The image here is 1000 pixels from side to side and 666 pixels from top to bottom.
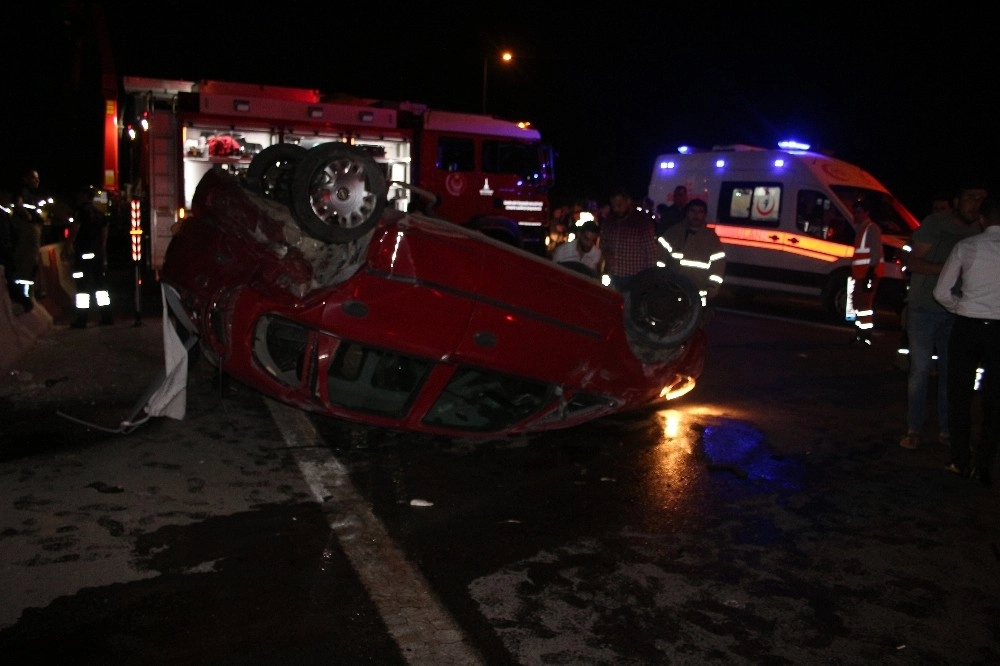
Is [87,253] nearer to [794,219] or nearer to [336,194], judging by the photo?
[336,194]

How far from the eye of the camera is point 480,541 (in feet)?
14.5

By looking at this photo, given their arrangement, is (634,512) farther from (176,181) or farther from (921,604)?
(176,181)

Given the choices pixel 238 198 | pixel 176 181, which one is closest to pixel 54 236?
pixel 176 181

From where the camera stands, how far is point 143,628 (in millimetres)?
3424

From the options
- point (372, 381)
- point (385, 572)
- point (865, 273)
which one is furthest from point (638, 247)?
point (385, 572)

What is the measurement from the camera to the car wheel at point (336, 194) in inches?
188

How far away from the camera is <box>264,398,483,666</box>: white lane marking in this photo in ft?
11.1

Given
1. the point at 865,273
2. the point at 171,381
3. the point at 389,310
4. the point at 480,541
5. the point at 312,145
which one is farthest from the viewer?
the point at 312,145

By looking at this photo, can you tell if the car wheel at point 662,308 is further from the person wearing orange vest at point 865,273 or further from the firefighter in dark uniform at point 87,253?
→ the firefighter in dark uniform at point 87,253

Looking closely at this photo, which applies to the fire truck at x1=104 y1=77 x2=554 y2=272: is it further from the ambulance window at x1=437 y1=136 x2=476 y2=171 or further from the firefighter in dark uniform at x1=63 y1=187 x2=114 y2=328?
the firefighter in dark uniform at x1=63 y1=187 x2=114 y2=328

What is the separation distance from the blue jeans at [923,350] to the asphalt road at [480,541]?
32 cm

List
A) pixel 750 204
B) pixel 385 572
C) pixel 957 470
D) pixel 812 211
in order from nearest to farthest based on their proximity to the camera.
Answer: pixel 385 572
pixel 957 470
pixel 812 211
pixel 750 204

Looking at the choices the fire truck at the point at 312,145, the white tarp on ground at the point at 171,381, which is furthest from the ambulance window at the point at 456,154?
the white tarp on ground at the point at 171,381

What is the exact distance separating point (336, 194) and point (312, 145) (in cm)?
1011
